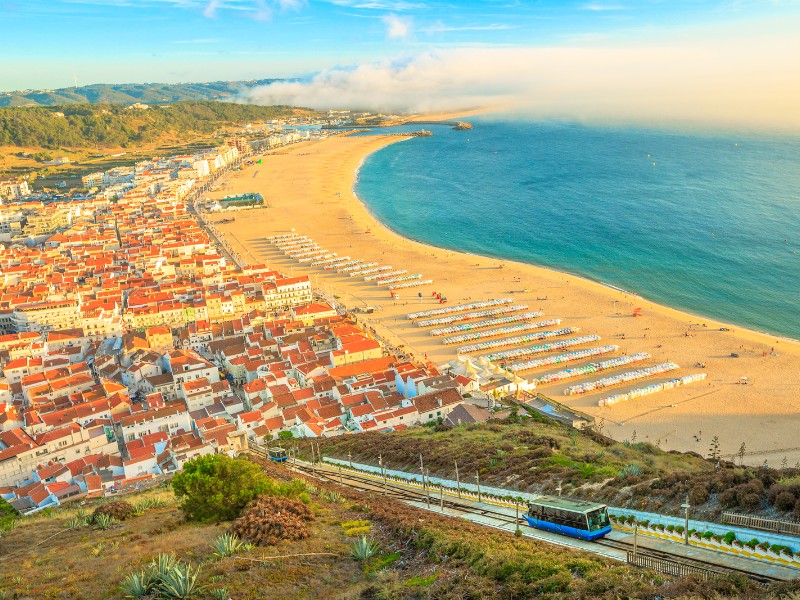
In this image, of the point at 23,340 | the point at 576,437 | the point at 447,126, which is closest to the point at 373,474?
the point at 576,437

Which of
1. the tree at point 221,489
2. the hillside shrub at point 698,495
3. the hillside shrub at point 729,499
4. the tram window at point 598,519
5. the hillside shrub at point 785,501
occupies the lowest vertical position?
the tree at point 221,489

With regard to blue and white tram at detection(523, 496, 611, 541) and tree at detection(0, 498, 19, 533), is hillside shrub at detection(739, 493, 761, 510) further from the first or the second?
tree at detection(0, 498, 19, 533)

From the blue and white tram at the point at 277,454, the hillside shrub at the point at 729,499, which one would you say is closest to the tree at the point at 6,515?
the blue and white tram at the point at 277,454

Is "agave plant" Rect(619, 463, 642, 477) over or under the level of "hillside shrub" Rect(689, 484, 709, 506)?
under

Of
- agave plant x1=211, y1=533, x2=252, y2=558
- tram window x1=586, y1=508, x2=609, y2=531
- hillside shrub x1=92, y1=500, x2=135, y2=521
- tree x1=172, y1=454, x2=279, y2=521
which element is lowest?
hillside shrub x1=92, y1=500, x2=135, y2=521

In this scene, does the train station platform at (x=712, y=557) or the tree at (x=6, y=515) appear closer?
the train station platform at (x=712, y=557)

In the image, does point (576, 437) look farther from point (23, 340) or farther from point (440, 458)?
point (23, 340)

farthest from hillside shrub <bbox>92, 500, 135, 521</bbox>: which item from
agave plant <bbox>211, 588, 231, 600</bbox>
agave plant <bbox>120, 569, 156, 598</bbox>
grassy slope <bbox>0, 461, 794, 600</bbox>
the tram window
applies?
the tram window

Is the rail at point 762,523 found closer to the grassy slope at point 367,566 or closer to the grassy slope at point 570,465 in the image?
the grassy slope at point 570,465
